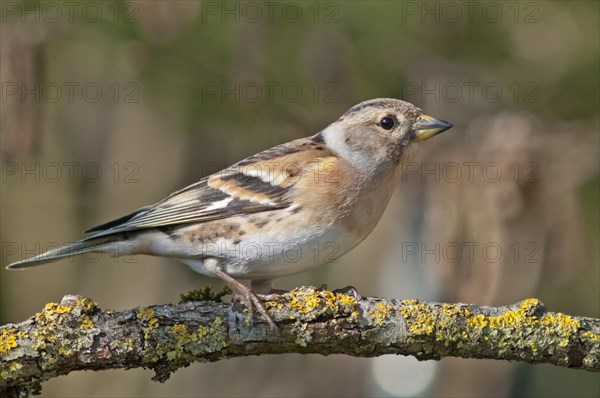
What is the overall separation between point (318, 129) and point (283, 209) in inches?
73.5

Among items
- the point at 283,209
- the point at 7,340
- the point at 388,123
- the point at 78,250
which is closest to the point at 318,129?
the point at 388,123

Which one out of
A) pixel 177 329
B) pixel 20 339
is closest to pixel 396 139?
pixel 177 329

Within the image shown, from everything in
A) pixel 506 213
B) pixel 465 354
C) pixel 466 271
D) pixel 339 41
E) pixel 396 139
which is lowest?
pixel 465 354

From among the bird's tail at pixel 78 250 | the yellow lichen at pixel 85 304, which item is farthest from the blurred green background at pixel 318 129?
the yellow lichen at pixel 85 304

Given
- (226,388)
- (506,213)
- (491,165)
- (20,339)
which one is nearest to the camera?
(20,339)

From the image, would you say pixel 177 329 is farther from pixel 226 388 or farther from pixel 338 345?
pixel 226 388

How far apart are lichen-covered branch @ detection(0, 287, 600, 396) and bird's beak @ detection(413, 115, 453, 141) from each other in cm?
132

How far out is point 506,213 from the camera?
4699 millimetres

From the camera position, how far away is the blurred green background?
16.2 ft

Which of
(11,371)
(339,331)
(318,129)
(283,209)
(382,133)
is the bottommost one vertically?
(11,371)

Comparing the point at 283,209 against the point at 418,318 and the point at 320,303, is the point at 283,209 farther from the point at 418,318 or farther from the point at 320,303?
the point at 418,318

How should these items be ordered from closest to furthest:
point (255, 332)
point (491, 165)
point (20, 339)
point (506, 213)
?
point (20, 339) → point (255, 332) → point (506, 213) → point (491, 165)

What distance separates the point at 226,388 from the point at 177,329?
3.56 metres

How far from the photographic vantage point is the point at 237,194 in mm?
4715
